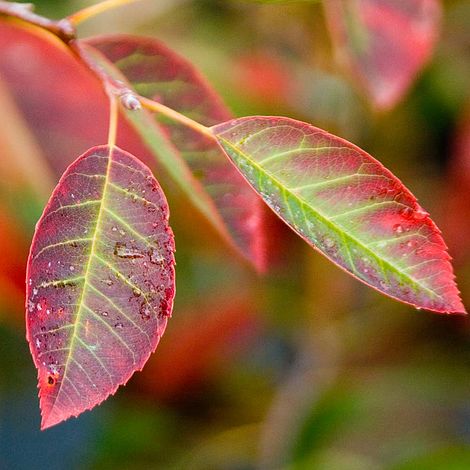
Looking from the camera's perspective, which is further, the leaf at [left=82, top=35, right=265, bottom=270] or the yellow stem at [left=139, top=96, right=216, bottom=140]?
the leaf at [left=82, top=35, right=265, bottom=270]

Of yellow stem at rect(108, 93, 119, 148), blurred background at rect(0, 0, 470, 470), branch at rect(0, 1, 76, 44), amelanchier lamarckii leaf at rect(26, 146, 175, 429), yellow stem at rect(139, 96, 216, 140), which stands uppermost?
branch at rect(0, 1, 76, 44)

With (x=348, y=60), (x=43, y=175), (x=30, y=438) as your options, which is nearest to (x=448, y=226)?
(x=348, y=60)

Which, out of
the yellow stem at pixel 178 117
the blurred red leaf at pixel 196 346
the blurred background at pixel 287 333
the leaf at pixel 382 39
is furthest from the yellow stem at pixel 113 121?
the blurred red leaf at pixel 196 346

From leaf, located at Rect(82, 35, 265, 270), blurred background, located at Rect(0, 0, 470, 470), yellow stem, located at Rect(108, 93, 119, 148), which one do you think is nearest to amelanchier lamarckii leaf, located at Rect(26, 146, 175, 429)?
yellow stem, located at Rect(108, 93, 119, 148)

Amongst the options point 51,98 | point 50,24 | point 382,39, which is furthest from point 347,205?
point 51,98

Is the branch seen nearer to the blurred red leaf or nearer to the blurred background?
the blurred background

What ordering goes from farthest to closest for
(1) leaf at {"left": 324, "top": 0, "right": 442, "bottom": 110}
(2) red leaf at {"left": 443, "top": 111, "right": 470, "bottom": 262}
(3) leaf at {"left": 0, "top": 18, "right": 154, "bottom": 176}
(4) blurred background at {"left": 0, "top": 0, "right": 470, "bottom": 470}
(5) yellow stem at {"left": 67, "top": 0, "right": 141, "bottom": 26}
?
1. (2) red leaf at {"left": 443, "top": 111, "right": 470, "bottom": 262}
2. (4) blurred background at {"left": 0, "top": 0, "right": 470, "bottom": 470}
3. (3) leaf at {"left": 0, "top": 18, "right": 154, "bottom": 176}
4. (1) leaf at {"left": 324, "top": 0, "right": 442, "bottom": 110}
5. (5) yellow stem at {"left": 67, "top": 0, "right": 141, "bottom": 26}

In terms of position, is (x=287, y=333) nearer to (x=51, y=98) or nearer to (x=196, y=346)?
(x=196, y=346)

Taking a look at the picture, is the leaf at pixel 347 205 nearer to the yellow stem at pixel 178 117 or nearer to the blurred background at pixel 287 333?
the yellow stem at pixel 178 117
